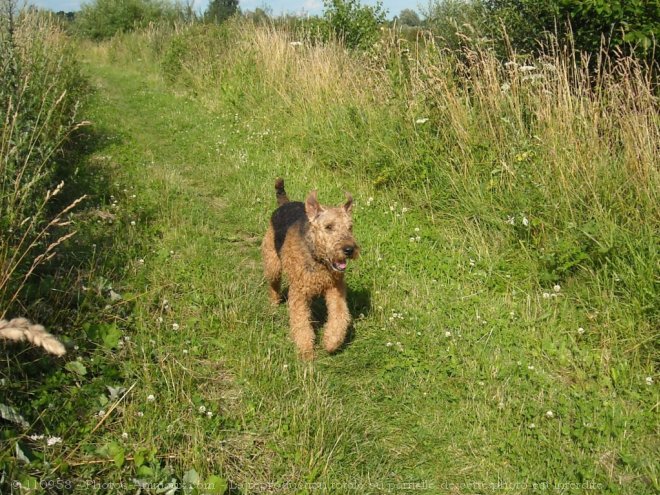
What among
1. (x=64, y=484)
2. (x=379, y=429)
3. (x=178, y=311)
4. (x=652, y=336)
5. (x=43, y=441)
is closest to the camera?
(x=64, y=484)

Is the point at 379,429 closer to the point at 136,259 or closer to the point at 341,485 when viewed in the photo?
the point at 341,485

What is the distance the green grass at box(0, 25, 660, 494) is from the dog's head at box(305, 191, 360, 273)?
741 millimetres

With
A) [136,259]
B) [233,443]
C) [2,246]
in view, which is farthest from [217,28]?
[233,443]

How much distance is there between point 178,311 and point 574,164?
3702mm

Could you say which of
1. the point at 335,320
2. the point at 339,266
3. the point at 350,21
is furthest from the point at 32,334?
the point at 350,21

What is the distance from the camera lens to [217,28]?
42.2 ft

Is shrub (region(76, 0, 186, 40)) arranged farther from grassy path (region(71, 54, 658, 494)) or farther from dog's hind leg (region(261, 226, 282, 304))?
dog's hind leg (region(261, 226, 282, 304))

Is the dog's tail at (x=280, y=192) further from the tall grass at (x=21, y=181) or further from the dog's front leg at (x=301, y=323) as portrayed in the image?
the tall grass at (x=21, y=181)

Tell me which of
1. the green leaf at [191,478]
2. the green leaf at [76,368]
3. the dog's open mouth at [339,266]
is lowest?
the green leaf at [191,478]

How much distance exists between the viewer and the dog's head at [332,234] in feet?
12.0

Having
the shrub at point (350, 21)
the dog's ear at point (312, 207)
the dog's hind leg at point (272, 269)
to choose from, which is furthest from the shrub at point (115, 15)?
the dog's ear at point (312, 207)

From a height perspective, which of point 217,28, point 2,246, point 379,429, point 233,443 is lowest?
point 379,429

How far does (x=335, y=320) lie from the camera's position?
378 centimetres

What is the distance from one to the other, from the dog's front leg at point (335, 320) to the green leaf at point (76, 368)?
1678 mm
